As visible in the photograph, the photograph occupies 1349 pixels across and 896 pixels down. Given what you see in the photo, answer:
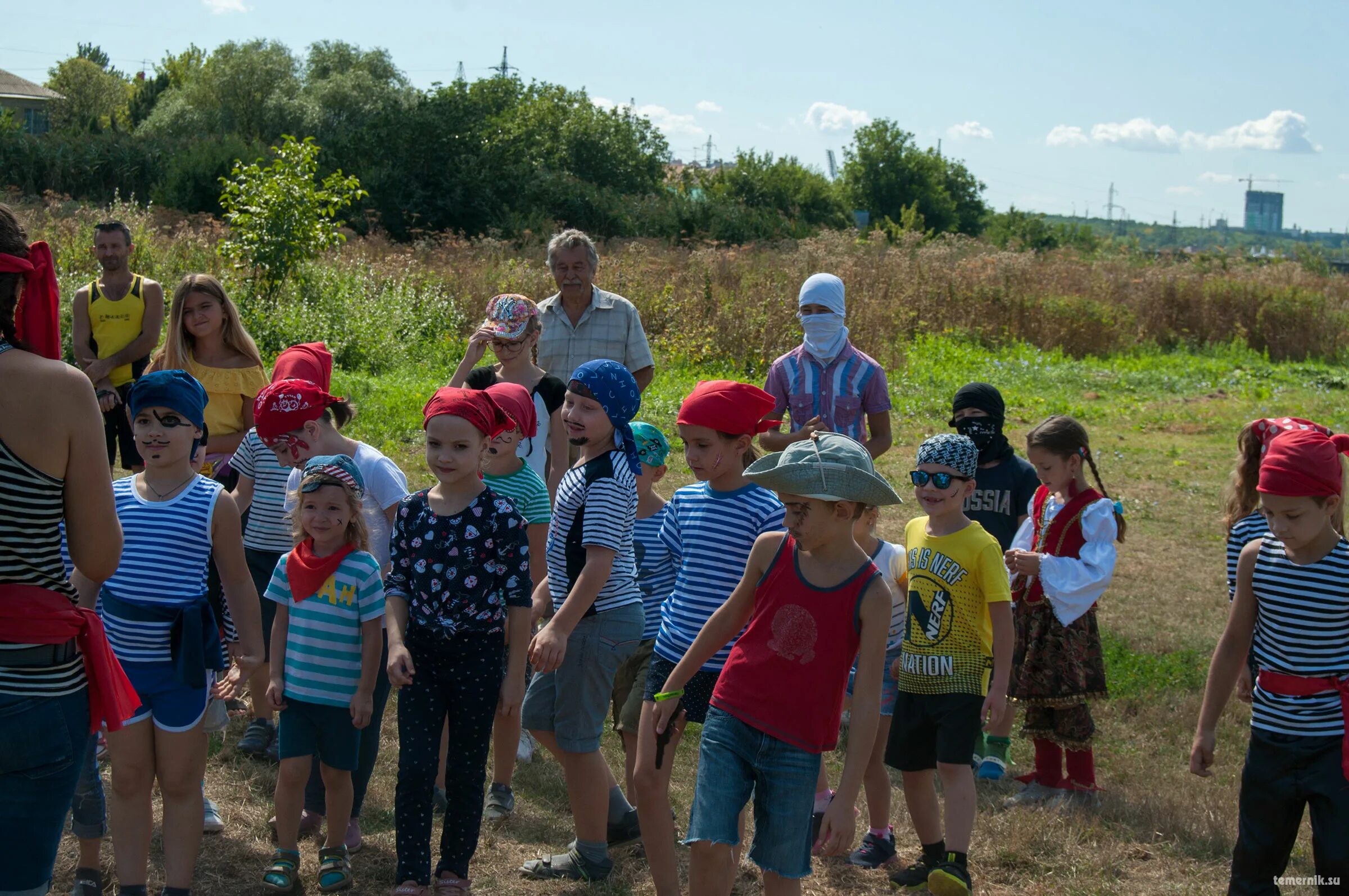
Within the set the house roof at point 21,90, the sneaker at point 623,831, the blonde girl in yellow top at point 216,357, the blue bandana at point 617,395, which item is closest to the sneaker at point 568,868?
the sneaker at point 623,831

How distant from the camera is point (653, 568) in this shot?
174 inches

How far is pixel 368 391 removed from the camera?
12445 millimetres

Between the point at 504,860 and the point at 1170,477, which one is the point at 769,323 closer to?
the point at 1170,477

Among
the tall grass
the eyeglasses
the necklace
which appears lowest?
the necklace

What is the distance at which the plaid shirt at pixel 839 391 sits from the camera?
18.4ft

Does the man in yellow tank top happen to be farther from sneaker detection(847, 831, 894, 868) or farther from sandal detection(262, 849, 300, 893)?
sneaker detection(847, 831, 894, 868)

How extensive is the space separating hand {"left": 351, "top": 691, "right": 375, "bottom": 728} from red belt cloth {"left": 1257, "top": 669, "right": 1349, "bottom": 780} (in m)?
2.79

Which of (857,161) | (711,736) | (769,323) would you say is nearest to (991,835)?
(711,736)

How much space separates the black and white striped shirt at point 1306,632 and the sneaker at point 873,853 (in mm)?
1448

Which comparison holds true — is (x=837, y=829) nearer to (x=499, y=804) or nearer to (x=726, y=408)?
(x=726, y=408)

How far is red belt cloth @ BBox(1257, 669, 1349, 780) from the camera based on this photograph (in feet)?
10.7

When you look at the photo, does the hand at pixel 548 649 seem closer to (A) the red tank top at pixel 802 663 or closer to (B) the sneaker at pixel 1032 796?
(A) the red tank top at pixel 802 663

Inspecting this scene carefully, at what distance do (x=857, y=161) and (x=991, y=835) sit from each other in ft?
170

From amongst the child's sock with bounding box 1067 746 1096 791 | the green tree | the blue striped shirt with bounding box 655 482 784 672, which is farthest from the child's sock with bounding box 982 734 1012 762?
the green tree
